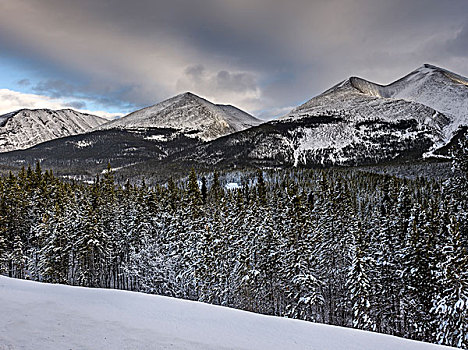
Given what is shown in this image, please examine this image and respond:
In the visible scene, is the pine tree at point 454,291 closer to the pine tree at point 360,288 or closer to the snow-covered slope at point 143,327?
the pine tree at point 360,288

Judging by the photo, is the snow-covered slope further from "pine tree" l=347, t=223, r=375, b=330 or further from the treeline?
"pine tree" l=347, t=223, r=375, b=330

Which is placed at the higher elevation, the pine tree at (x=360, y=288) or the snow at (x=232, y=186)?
the snow at (x=232, y=186)

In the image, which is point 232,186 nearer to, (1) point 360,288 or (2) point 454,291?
(1) point 360,288

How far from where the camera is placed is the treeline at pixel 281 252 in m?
25.6

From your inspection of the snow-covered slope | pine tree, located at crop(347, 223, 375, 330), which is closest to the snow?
pine tree, located at crop(347, 223, 375, 330)

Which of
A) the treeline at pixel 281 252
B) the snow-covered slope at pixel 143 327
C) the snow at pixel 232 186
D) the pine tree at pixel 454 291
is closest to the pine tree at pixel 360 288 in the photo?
the treeline at pixel 281 252

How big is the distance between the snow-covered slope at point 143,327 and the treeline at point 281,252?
47.6ft

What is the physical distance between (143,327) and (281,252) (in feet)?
78.9

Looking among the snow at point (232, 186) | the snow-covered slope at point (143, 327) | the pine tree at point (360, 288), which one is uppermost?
the snow at point (232, 186)

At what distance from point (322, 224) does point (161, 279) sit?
19992mm

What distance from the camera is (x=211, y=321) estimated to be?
494 inches

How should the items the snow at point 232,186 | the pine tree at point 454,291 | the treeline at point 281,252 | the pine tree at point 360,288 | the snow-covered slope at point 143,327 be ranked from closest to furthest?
the snow-covered slope at point 143,327 → the pine tree at point 454,291 → the treeline at point 281,252 → the pine tree at point 360,288 → the snow at point 232,186

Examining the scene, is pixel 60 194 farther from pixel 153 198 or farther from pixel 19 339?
pixel 19 339

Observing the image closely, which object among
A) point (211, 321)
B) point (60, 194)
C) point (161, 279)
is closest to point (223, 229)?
point (161, 279)
